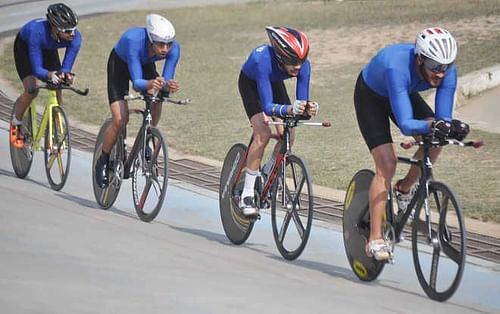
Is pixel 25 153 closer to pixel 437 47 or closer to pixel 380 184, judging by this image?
pixel 380 184

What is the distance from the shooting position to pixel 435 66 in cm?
864

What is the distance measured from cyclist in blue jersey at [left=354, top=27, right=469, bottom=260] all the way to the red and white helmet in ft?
2.31

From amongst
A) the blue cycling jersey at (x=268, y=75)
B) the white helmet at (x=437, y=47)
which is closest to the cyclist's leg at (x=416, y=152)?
the white helmet at (x=437, y=47)

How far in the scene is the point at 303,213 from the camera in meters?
10.6

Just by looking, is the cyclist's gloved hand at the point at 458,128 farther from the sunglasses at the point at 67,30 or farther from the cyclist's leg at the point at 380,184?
the sunglasses at the point at 67,30

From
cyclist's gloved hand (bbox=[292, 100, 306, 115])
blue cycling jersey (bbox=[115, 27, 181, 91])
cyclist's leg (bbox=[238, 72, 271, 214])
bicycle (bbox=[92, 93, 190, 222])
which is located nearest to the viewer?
cyclist's gloved hand (bbox=[292, 100, 306, 115])

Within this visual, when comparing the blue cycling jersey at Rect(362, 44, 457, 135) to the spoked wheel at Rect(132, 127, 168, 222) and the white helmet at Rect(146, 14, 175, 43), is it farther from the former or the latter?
the spoked wheel at Rect(132, 127, 168, 222)

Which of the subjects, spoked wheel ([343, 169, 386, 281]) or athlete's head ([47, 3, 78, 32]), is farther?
athlete's head ([47, 3, 78, 32])

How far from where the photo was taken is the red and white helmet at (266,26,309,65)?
31.9ft

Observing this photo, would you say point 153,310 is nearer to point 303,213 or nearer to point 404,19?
point 303,213

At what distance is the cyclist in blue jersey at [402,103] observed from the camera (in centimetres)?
859

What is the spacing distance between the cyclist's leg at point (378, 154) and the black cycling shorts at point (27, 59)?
4.53 meters

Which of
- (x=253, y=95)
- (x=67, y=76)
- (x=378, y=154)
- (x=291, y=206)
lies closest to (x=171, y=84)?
(x=253, y=95)

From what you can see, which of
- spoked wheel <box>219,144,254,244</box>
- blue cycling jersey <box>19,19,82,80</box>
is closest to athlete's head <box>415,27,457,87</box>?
spoked wheel <box>219,144,254,244</box>
